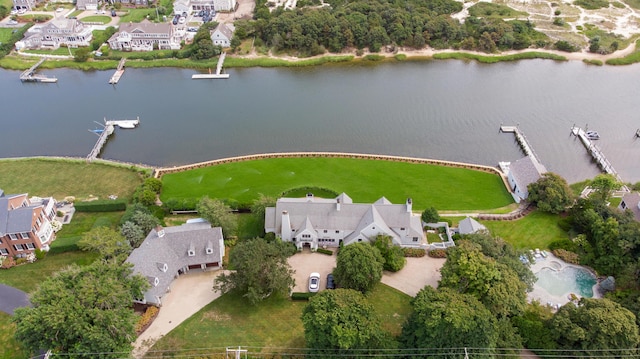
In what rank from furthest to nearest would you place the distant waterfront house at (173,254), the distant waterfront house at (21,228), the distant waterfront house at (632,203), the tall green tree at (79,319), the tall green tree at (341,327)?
1. the distant waterfront house at (632,203)
2. the distant waterfront house at (21,228)
3. the distant waterfront house at (173,254)
4. the tall green tree at (341,327)
5. the tall green tree at (79,319)

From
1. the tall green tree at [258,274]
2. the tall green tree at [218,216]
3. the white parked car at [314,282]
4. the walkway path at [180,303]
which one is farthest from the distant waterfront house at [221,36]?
the white parked car at [314,282]

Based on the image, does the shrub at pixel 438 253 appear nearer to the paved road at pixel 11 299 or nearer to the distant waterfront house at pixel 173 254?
the distant waterfront house at pixel 173 254

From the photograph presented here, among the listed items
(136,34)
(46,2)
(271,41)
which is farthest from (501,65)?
(46,2)

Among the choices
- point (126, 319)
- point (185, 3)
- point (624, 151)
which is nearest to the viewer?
point (126, 319)

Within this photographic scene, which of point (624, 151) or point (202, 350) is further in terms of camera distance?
point (624, 151)

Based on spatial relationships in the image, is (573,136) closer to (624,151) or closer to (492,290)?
(624,151)

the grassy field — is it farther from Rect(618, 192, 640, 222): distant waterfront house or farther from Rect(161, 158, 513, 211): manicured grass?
Rect(618, 192, 640, 222): distant waterfront house
